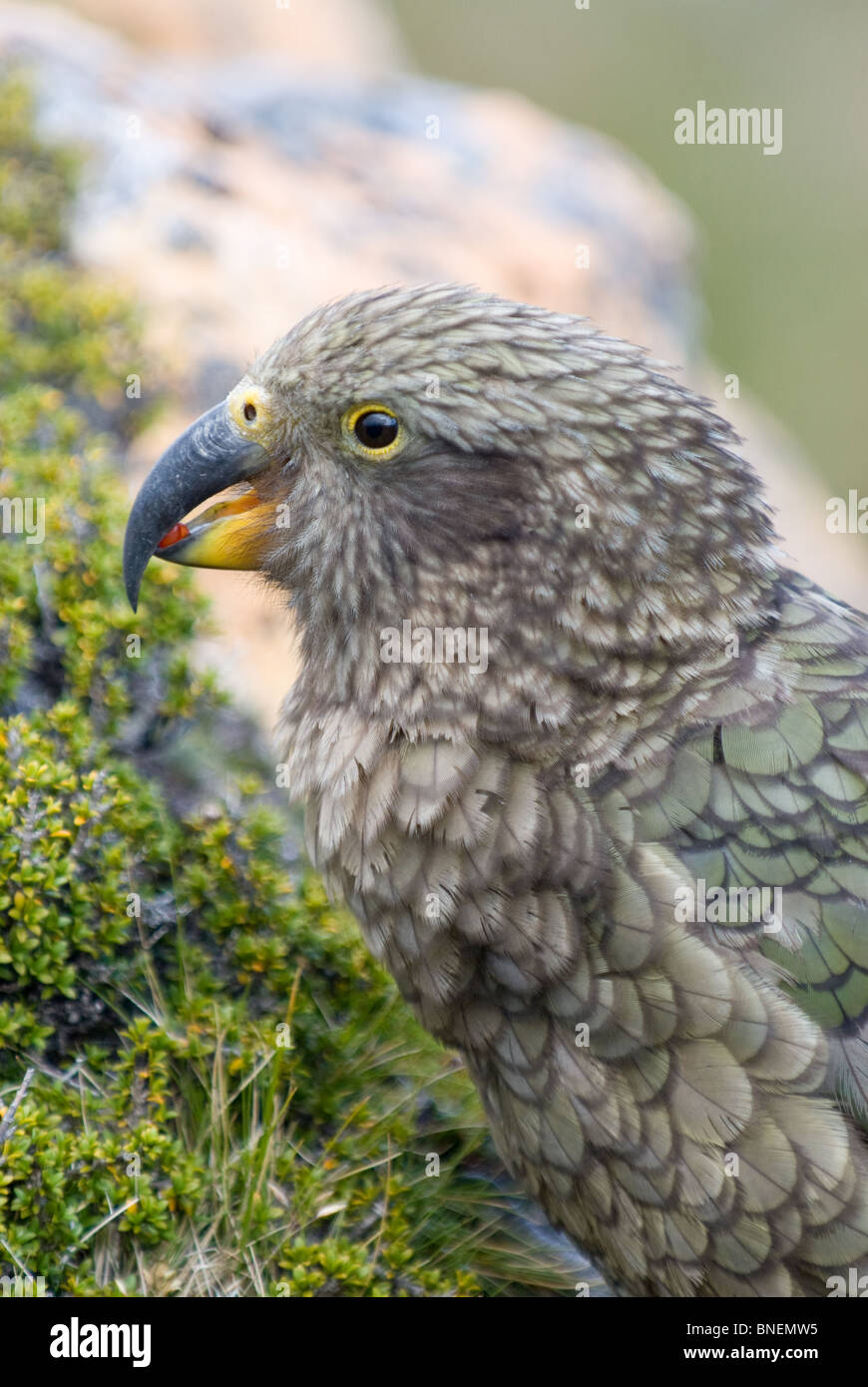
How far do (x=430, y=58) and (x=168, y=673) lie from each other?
19.4 metres

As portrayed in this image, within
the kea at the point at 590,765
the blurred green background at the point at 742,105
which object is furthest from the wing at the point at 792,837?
the blurred green background at the point at 742,105

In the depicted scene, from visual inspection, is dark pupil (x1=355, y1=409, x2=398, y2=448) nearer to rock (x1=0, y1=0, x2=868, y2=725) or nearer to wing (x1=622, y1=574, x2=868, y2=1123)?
wing (x1=622, y1=574, x2=868, y2=1123)

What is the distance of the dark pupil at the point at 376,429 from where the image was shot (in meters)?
2.91

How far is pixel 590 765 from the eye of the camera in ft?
9.34

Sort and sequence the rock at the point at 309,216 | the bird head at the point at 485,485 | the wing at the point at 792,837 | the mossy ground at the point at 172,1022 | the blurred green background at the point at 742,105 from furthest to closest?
the blurred green background at the point at 742,105 → the rock at the point at 309,216 → the mossy ground at the point at 172,1022 → the bird head at the point at 485,485 → the wing at the point at 792,837

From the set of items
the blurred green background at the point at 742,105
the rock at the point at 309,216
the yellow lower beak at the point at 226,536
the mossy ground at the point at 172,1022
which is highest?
the blurred green background at the point at 742,105

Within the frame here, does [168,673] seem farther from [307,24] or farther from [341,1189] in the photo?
[307,24]

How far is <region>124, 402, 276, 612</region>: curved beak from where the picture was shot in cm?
307

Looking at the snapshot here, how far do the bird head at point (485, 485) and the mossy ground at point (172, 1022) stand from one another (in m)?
0.83

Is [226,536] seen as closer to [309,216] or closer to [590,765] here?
[590,765]

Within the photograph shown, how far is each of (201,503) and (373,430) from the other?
489 millimetres

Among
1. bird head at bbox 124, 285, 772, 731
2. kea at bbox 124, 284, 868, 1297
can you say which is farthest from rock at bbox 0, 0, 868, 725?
kea at bbox 124, 284, 868, 1297

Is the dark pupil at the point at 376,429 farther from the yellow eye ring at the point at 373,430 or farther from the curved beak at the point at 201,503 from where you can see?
the curved beak at the point at 201,503

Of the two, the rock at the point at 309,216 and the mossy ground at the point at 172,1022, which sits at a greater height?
the rock at the point at 309,216
